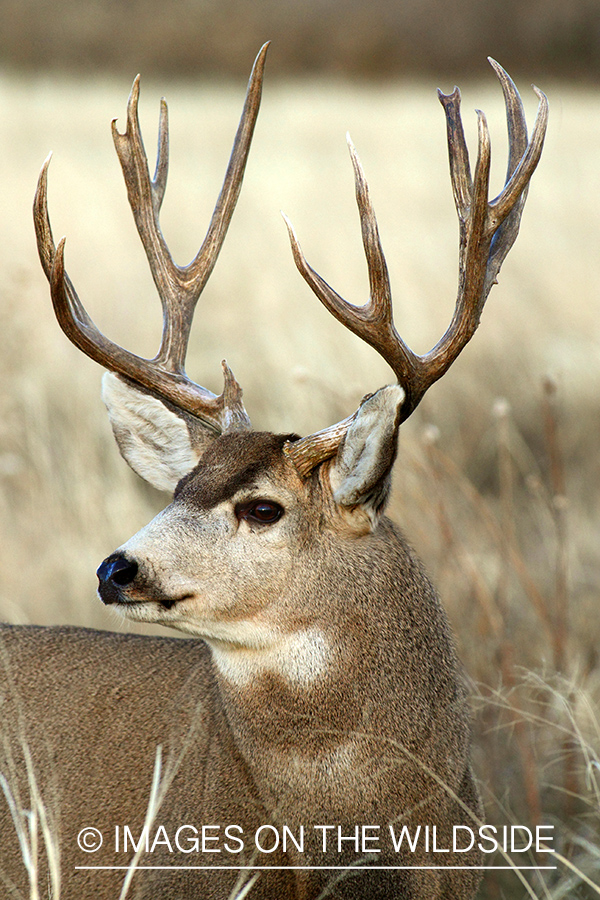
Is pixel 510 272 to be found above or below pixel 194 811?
above

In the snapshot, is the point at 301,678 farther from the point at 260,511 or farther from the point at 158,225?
the point at 158,225

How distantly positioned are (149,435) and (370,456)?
0.96m

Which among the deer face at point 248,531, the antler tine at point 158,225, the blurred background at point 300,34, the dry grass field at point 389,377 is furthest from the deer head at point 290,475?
the blurred background at point 300,34

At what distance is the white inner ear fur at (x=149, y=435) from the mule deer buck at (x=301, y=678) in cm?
23

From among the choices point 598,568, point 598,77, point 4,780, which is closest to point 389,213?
point 598,568

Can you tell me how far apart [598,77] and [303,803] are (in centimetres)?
2265

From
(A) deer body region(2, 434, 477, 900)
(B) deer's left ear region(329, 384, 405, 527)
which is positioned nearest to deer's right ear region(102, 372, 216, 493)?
(A) deer body region(2, 434, 477, 900)

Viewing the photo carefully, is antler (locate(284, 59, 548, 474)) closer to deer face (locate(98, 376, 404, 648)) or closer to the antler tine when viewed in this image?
deer face (locate(98, 376, 404, 648))

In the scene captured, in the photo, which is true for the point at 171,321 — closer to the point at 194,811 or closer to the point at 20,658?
the point at 20,658

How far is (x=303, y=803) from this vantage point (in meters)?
3.24

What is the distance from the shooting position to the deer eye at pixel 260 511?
327 centimetres

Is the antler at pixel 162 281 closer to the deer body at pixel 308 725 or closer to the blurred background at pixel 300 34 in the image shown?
the deer body at pixel 308 725

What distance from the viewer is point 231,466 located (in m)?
3.36

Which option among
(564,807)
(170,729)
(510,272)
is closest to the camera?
(170,729)
